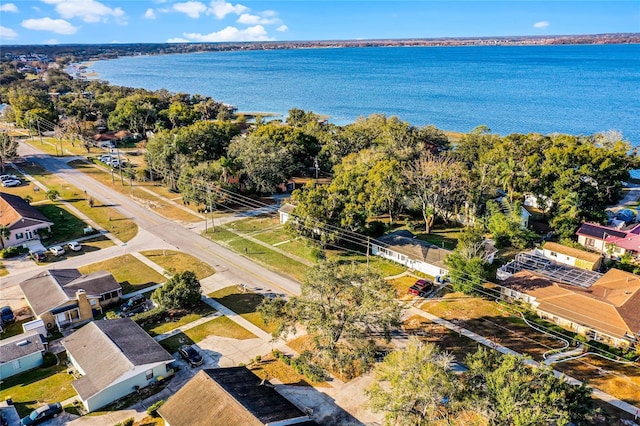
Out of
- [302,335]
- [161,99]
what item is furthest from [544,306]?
[161,99]

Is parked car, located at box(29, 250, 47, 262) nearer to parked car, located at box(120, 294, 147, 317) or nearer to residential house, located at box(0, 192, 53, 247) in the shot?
residential house, located at box(0, 192, 53, 247)

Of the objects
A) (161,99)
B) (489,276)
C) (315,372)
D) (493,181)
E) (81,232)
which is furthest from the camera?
(161,99)

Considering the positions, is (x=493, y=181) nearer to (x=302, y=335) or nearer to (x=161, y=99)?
(x=302, y=335)

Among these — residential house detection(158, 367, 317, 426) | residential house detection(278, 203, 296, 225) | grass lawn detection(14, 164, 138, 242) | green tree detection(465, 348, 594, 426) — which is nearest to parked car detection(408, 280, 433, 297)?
green tree detection(465, 348, 594, 426)

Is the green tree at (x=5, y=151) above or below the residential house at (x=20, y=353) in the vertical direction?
above

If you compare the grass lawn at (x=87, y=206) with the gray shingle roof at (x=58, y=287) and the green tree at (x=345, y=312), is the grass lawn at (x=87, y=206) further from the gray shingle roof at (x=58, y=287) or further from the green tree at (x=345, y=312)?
the green tree at (x=345, y=312)

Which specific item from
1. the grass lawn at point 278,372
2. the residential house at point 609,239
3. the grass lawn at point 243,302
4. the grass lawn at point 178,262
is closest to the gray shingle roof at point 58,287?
the grass lawn at point 178,262
